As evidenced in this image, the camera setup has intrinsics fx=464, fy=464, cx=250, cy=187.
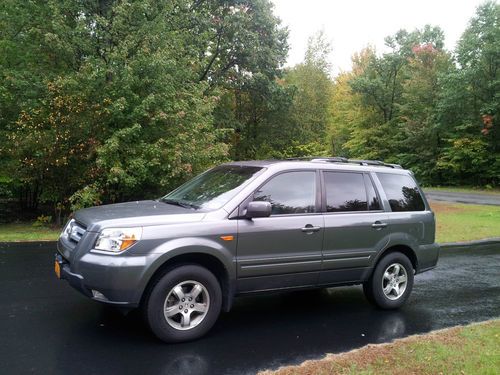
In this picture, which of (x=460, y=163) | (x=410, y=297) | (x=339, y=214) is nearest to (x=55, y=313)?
(x=339, y=214)

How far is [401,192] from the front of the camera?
259 inches

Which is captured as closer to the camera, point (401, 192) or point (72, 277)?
point (72, 277)

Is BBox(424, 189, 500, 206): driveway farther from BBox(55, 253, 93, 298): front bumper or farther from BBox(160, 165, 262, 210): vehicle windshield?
BBox(55, 253, 93, 298): front bumper

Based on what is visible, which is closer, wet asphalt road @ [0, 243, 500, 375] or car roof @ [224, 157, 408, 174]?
wet asphalt road @ [0, 243, 500, 375]

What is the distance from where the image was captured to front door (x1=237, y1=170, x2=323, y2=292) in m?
4.99

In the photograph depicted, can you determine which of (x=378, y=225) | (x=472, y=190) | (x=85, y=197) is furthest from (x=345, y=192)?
(x=472, y=190)

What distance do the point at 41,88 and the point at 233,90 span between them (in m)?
18.1

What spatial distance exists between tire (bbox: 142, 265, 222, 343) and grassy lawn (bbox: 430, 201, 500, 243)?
29.9 ft

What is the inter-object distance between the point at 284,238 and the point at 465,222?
13.1 metres

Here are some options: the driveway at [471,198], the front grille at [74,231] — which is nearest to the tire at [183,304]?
the front grille at [74,231]

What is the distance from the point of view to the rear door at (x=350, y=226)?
561 cm

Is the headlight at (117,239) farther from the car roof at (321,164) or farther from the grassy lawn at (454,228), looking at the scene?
the grassy lawn at (454,228)

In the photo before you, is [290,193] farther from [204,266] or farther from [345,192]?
[204,266]

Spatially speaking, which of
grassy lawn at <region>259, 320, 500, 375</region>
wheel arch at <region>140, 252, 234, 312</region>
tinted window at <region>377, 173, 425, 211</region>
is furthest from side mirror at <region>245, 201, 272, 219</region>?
tinted window at <region>377, 173, 425, 211</region>
